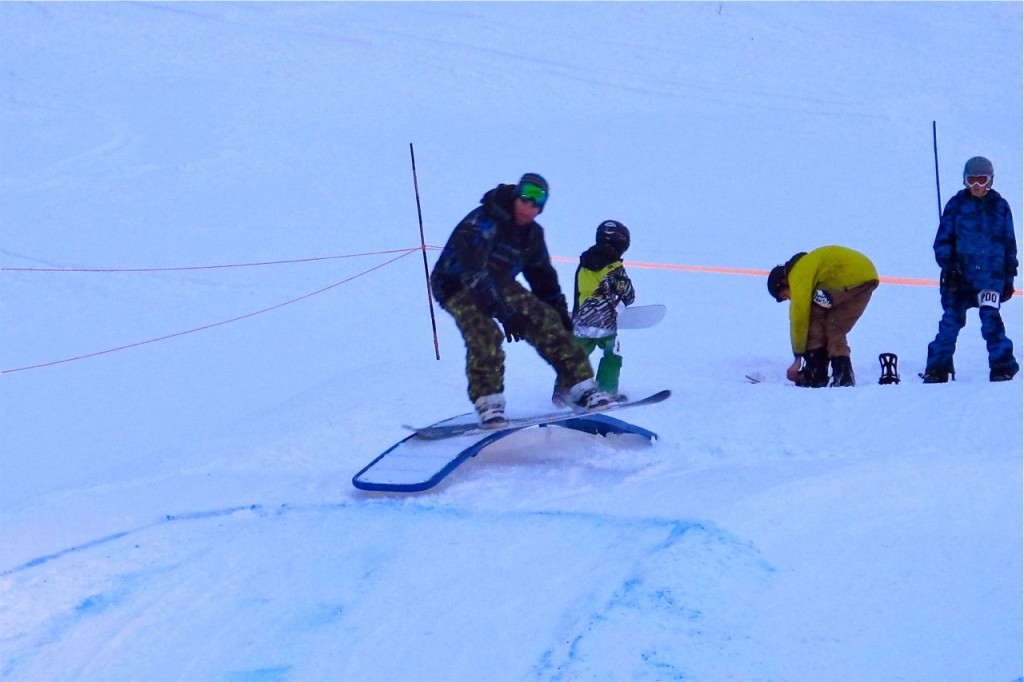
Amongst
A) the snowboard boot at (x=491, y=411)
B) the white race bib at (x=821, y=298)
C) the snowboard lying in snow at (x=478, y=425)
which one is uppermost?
the white race bib at (x=821, y=298)

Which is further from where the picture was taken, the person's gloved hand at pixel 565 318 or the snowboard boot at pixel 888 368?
the snowboard boot at pixel 888 368

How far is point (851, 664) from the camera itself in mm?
3660

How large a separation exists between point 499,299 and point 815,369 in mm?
2803

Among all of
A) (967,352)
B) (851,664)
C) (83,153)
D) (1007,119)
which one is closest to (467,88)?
(83,153)

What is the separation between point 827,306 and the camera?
7.59 metres

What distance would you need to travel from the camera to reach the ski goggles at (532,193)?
19.1ft

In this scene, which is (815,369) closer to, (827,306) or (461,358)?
(827,306)

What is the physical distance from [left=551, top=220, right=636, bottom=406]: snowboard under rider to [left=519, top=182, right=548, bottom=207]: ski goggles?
1.31m

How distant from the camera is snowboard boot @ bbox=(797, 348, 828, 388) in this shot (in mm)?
7724

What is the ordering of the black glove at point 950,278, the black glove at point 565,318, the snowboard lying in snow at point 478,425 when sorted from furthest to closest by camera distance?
the black glove at point 950,278, the black glove at point 565,318, the snowboard lying in snow at point 478,425

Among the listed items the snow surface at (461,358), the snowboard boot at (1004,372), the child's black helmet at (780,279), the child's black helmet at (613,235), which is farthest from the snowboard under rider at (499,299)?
the snowboard boot at (1004,372)

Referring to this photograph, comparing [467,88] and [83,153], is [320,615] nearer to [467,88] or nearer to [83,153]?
[83,153]

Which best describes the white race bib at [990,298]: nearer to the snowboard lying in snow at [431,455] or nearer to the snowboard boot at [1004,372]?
the snowboard boot at [1004,372]

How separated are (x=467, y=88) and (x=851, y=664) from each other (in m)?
16.5
